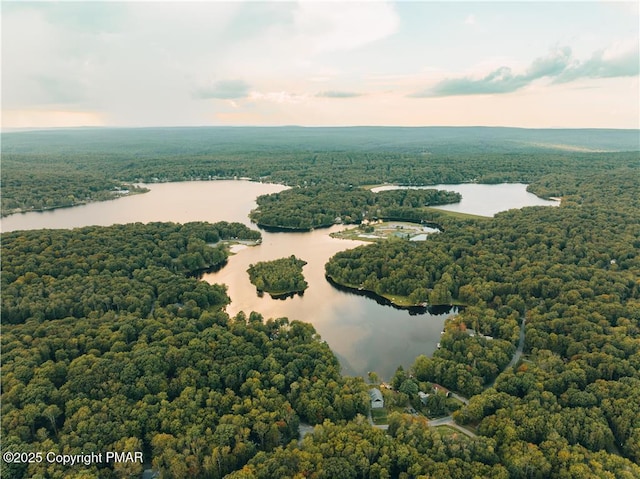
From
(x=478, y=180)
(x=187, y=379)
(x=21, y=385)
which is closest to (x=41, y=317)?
(x=21, y=385)

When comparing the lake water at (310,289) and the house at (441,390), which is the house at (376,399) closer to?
the lake water at (310,289)

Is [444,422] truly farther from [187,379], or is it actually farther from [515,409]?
[187,379]

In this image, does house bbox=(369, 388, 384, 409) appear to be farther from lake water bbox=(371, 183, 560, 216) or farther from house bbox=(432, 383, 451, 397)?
lake water bbox=(371, 183, 560, 216)

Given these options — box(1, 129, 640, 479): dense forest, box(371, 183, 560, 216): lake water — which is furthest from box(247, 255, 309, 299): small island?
box(371, 183, 560, 216): lake water

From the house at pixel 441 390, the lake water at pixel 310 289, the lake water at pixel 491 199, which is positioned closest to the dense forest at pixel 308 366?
the house at pixel 441 390

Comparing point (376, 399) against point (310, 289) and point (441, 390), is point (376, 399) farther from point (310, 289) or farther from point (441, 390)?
point (310, 289)

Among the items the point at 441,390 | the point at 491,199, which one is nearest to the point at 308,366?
the point at 441,390
